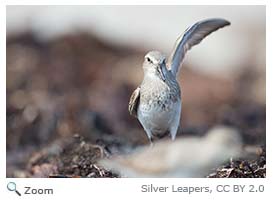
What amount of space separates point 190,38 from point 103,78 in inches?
30.1

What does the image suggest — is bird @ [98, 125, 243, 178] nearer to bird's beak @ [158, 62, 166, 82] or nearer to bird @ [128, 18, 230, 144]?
bird @ [128, 18, 230, 144]

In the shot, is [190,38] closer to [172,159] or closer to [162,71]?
[162,71]

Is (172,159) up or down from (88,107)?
down

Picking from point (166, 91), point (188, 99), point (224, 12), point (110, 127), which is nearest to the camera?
point (166, 91)

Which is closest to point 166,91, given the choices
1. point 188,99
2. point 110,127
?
point 110,127

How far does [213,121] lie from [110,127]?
352 millimetres

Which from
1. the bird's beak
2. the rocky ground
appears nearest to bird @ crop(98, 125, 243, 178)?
the rocky ground

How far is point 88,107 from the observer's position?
328 centimetres

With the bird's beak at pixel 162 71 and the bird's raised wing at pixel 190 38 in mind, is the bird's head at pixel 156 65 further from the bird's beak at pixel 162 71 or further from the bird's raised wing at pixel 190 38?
the bird's raised wing at pixel 190 38

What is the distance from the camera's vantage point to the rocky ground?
282 centimetres

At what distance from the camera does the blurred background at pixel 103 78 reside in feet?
9.39

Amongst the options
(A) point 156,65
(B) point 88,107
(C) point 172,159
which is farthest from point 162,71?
(B) point 88,107
